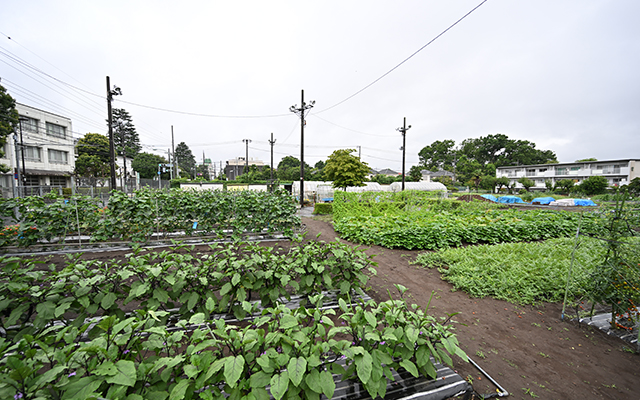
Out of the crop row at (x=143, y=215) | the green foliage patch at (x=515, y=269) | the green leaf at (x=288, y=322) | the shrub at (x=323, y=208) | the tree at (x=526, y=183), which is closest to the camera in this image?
the green leaf at (x=288, y=322)

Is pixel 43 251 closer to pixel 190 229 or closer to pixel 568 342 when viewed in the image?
pixel 190 229

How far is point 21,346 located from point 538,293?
595 centimetres

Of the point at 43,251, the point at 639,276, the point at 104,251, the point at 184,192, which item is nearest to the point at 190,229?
the point at 184,192

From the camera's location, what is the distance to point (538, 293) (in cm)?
407

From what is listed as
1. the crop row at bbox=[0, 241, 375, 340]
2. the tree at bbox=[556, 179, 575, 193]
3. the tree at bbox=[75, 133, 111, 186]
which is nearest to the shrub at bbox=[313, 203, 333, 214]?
the crop row at bbox=[0, 241, 375, 340]

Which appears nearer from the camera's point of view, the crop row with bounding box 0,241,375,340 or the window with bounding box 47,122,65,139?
the crop row with bounding box 0,241,375,340

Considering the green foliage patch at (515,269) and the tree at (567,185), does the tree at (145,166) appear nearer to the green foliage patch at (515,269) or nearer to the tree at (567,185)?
the green foliage patch at (515,269)

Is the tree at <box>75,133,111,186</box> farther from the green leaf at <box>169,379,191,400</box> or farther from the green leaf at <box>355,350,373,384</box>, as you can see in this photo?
the green leaf at <box>355,350,373,384</box>

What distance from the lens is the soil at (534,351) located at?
2.25 meters

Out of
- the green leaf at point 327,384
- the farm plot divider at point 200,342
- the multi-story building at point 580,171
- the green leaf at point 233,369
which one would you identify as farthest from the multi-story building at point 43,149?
the multi-story building at point 580,171

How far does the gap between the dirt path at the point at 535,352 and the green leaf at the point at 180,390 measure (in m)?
2.37

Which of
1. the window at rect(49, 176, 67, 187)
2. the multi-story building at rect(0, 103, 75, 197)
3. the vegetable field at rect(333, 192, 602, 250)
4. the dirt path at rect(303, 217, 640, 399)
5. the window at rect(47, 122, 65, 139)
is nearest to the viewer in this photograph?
the dirt path at rect(303, 217, 640, 399)

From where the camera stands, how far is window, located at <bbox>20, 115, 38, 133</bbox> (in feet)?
82.1

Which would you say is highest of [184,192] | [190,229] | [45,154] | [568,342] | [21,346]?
[45,154]
